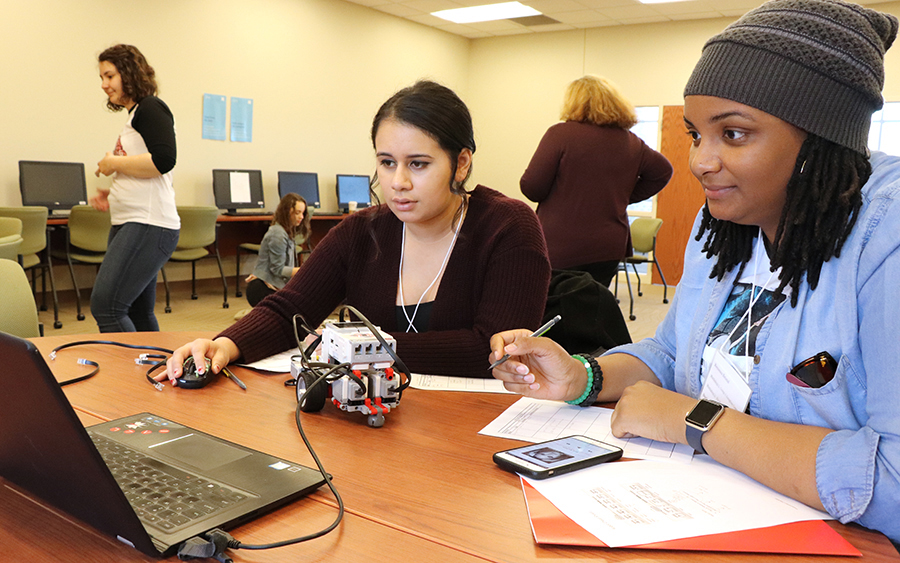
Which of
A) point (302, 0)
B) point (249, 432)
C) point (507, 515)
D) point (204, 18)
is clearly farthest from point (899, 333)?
point (302, 0)

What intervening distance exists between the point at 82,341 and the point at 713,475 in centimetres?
129

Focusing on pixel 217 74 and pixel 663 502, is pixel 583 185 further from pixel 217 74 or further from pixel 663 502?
pixel 217 74

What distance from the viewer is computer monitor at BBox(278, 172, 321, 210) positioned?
679 cm

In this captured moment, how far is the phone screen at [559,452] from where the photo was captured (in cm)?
88

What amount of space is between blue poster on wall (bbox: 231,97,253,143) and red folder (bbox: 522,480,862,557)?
6388 millimetres

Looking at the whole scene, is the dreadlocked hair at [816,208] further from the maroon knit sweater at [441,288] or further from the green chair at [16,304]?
the green chair at [16,304]

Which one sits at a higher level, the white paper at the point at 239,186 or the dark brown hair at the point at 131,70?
the dark brown hair at the point at 131,70

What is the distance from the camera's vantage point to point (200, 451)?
88 cm

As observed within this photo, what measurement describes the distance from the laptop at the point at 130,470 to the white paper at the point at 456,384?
44 cm

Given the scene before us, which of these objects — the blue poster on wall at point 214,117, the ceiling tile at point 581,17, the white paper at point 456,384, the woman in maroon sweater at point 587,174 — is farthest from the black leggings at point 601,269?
the ceiling tile at point 581,17

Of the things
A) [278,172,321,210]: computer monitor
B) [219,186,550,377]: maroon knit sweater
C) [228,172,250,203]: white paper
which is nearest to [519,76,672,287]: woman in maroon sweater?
[219,186,550,377]: maroon knit sweater

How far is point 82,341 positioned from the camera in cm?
149

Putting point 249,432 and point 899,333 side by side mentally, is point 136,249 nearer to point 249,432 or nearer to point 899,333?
point 249,432

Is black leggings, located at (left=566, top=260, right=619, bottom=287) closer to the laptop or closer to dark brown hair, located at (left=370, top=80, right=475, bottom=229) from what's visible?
dark brown hair, located at (left=370, top=80, right=475, bottom=229)
